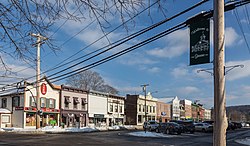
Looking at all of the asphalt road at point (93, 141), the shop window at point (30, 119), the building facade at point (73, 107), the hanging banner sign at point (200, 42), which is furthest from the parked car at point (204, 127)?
the hanging banner sign at point (200, 42)

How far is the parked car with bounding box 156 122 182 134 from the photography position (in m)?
41.4

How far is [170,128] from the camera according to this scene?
137 ft

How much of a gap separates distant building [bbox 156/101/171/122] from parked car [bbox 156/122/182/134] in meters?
47.2

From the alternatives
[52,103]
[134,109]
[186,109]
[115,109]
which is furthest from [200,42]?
[186,109]

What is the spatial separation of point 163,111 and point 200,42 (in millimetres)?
88754

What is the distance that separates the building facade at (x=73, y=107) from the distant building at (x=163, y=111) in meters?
34.1

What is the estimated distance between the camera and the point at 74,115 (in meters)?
58.8

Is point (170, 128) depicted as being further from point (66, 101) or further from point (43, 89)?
point (66, 101)

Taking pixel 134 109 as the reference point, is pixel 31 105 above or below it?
above

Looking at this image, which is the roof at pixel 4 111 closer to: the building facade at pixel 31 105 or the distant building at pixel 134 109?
the building facade at pixel 31 105

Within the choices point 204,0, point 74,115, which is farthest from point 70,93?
point 204,0

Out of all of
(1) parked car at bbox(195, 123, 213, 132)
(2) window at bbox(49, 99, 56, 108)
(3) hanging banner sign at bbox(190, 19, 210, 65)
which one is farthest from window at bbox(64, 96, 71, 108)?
(3) hanging banner sign at bbox(190, 19, 210, 65)

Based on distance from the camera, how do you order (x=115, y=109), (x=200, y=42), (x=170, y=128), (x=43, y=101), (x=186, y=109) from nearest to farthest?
1. (x=200, y=42)
2. (x=170, y=128)
3. (x=43, y=101)
4. (x=115, y=109)
5. (x=186, y=109)

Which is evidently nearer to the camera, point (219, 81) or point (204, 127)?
point (219, 81)
